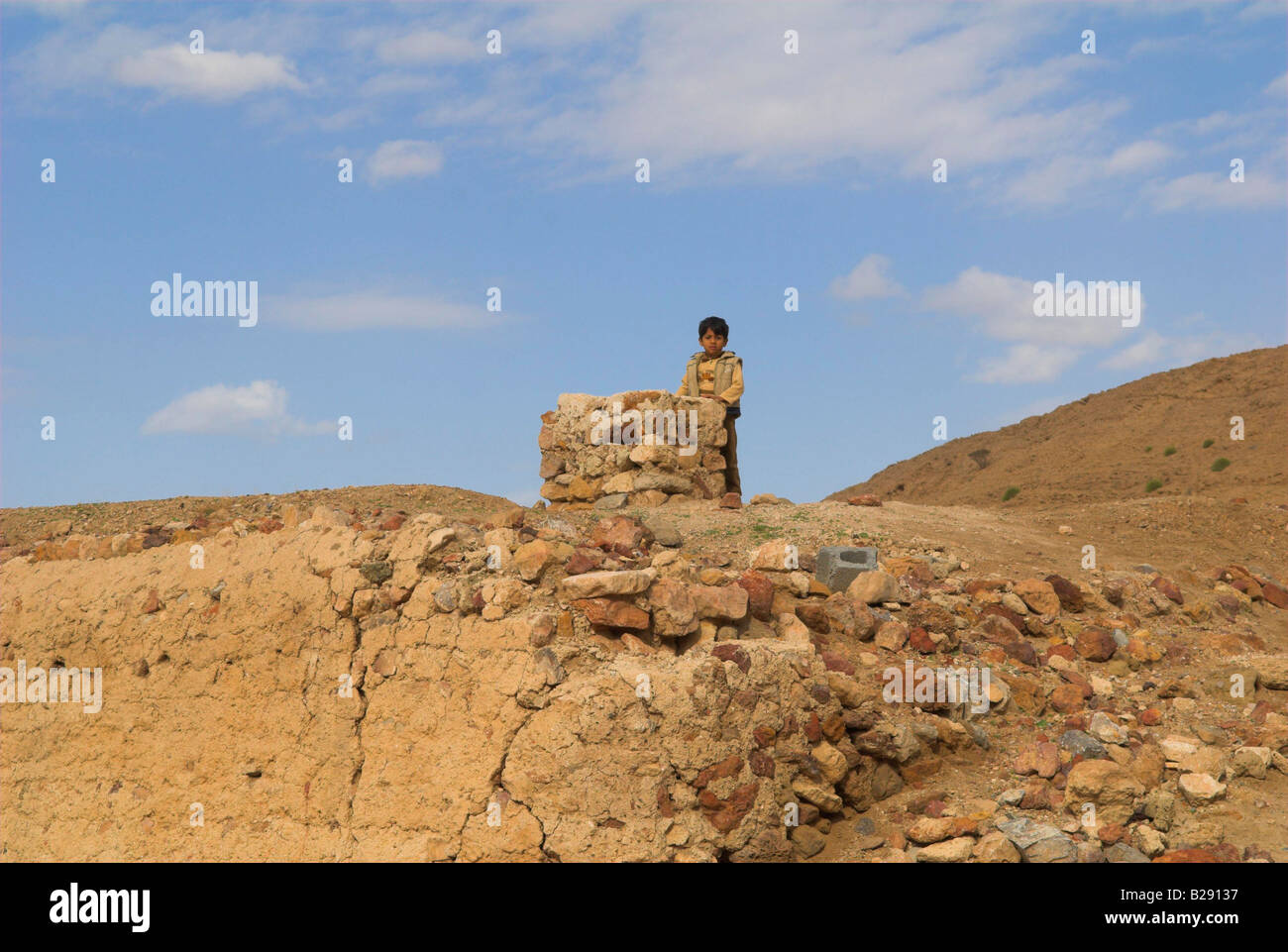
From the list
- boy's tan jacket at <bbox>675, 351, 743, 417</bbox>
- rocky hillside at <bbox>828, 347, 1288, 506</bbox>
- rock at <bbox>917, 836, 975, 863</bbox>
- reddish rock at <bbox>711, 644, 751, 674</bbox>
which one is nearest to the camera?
rock at <bbox>917, 836, 975, 863</bbox>

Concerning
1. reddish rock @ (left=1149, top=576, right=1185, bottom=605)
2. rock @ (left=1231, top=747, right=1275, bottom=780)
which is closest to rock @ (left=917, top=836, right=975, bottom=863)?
rock @ (left=1231, top=747, right=1275, bottom=780)

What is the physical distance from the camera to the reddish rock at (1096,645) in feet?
26.6

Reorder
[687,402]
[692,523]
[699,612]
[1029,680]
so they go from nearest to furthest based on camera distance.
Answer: [699,612]
[1029,680]
[692,523]
[687,402]

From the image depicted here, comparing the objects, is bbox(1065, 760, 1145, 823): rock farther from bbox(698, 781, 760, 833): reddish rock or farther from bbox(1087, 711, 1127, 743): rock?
bbox(698, 781, 760, 833): reddish rock

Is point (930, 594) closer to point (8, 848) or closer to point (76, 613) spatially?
point (76, 613)

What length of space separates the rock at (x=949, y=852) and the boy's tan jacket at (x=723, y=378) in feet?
21.4

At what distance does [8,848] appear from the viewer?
25.4ft

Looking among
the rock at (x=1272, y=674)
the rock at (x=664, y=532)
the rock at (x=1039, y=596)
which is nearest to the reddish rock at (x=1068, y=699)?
the rock at (x=1039, y=596)

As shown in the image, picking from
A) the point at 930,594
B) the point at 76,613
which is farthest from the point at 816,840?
the point at 76,613

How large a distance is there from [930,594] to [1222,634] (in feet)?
7.95

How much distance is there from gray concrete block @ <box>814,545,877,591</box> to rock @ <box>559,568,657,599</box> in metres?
2.05

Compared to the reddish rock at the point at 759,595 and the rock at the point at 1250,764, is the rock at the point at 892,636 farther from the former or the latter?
the rock at the point at 1250,764

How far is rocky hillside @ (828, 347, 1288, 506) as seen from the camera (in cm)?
2600

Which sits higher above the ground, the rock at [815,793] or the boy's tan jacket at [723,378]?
the boy's tan jacket at [723,378]
